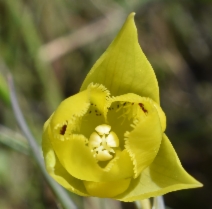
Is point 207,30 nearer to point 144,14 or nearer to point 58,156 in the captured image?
point 144,14

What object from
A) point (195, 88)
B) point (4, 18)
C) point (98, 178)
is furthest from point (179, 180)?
point (4, 18)

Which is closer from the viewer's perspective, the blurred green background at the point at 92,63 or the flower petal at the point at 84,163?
the flower petal at the point at 84,163

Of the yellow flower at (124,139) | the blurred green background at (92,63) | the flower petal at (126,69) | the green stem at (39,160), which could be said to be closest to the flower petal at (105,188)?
the yellow flower at (124,139)

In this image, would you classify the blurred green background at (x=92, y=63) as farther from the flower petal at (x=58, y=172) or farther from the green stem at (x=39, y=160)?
the flower petal at (x=58, y=172)

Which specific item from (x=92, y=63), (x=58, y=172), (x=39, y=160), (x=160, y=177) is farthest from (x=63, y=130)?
(x=92, y=63)

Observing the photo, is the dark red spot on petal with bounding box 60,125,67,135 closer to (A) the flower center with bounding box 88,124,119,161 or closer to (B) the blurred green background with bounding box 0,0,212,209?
(A) the flower center with bounding box 88,124,119,161

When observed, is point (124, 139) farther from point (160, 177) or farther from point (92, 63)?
point (92, 63)

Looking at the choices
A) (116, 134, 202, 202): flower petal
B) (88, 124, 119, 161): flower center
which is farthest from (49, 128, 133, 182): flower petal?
(88, 124, 119, 161): flower center
